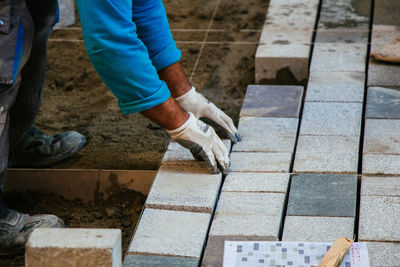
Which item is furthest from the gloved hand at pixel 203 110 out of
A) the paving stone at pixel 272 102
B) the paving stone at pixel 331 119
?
the paving stone at pixel 331 119

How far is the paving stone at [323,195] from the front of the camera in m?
3.14

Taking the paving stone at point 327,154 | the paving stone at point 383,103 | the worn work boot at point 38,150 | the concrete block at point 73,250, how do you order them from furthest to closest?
the worn work boot at point 38,150, the paving stone at point 383,103, the paving stone at point 327,154, the concrete block at point 73,250

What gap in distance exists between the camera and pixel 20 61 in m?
3.23

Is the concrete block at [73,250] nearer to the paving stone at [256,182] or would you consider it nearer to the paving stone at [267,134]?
the paving stone at [256,182]

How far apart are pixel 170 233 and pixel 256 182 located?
0.63 m

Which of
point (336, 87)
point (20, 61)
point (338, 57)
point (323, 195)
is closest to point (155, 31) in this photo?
point (20, 61)

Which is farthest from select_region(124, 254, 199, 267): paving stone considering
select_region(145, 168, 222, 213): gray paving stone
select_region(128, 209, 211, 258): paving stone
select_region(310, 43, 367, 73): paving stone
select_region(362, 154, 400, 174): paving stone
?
select_region(310, 43, 367, 73): paving stone

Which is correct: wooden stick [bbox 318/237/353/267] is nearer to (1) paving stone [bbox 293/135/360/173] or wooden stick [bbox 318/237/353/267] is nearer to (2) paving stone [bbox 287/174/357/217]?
(2) paving stone [bbox 287/174/357/217]

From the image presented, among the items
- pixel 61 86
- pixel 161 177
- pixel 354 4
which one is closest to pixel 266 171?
pixel 161 177

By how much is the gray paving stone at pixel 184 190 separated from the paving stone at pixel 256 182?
7 centimetres

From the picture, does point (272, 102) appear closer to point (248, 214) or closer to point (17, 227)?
point (248, 214)

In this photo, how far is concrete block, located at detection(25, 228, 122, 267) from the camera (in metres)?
2.09

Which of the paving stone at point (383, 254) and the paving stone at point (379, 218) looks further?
the paving stone at point (379, 218)

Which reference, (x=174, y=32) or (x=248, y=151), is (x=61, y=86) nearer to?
(x=174, y=32)
